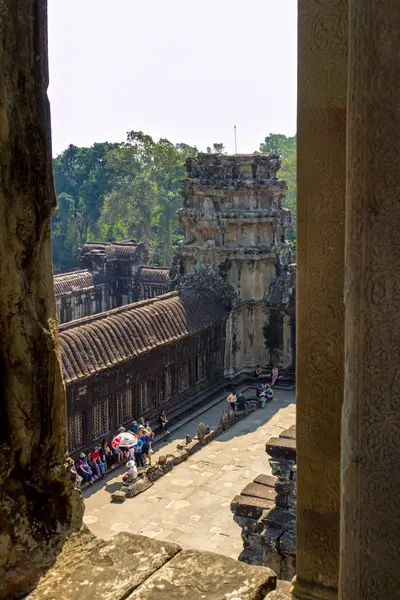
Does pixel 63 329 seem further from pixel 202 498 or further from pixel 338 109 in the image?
pixel 338 109

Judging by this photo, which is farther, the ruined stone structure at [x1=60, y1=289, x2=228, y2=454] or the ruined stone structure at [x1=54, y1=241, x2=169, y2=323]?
the ruined stone structure at [x1=54, y1=241, x2=169, y2=323]

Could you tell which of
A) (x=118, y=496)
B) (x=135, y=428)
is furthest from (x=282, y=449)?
(x=135, y=428)

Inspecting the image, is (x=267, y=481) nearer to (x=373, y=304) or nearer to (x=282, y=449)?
(x=282, y=449)

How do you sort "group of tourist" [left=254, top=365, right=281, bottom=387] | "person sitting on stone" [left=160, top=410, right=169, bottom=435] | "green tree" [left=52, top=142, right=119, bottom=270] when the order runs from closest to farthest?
"person sitting on stone" [left=160, top=410, right=169, bottom=435] → "group of tourist" [left=254, top=365, right=281, bottom=387] → "green tree" [left=52, top=142, right=119, bottom=270]

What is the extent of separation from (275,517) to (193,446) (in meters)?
8.20

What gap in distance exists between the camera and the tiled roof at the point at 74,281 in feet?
99.3

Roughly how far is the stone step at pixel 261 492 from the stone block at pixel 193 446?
257 inches

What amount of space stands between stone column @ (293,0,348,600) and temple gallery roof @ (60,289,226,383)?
38.5 ft

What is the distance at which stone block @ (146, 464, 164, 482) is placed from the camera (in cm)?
1593

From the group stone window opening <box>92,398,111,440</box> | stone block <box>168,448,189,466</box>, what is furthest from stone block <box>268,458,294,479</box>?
stone window opening <box>92,398,111,440</box>

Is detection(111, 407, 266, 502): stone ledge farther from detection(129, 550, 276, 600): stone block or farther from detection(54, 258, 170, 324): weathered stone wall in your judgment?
detection(54, 258, 170, 324): weathered stone wall

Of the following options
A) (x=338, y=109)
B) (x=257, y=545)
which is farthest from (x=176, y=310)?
(x=338, y=109)

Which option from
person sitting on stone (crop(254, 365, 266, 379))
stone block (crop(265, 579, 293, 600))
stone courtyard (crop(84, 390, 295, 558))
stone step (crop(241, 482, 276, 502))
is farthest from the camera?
person sitting on stone (crop(254, 365, 266, 379))

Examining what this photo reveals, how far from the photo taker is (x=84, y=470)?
50.9 ft
